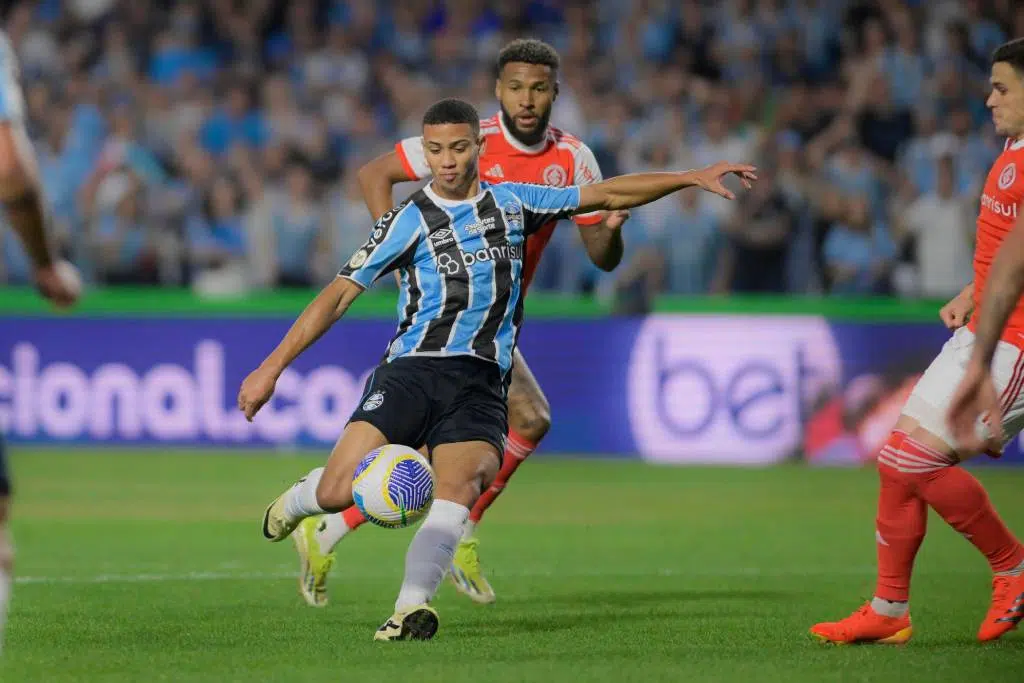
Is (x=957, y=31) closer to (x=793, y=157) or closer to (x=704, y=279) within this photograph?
(x=793, y=157)

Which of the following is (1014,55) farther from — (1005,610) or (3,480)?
(3,480)

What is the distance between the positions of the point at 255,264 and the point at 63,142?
2792 mm

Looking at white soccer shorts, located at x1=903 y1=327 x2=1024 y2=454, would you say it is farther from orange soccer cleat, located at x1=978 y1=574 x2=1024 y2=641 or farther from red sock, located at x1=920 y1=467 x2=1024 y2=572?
orange soccer cleat, located at x1=978 y1=574 x2=1024 y2=641

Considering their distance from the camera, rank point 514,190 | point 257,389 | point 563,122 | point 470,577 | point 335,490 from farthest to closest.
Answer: point 563,122 < point 470,577 < point 514,190 < point 335,490 < point 257,389

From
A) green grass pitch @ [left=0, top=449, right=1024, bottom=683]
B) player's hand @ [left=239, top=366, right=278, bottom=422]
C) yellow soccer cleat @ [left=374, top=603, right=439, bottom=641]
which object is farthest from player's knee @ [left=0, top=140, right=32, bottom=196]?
yellow soccer cleat @ [left=374, top=603, right=439, bottom=641]

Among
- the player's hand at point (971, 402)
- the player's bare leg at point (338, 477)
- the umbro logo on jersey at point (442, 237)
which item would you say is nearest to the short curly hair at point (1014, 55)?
Answer: the player's hand at point (971, 402)

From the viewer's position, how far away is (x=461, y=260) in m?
7.43

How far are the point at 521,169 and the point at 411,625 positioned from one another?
2746 millimetres

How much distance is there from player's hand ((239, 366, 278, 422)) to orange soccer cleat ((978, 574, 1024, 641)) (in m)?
3.10

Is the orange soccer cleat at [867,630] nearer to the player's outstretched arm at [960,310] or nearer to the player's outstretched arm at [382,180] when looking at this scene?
the player's outstretched arm at [960,310]

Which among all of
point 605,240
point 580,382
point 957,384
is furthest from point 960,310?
point 580,382

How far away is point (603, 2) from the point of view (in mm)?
19422

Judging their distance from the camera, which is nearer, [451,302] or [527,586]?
[451,302]

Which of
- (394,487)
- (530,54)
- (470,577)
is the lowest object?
(470,577)
